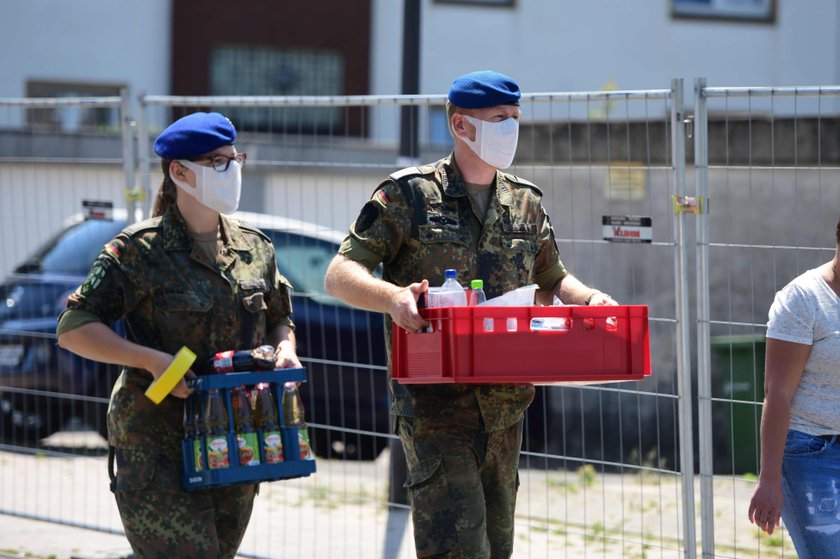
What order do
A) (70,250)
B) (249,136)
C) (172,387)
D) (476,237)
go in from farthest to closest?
(249,136), (70,250), (476,237), (172,387)

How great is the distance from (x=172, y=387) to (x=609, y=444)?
5.35 metres

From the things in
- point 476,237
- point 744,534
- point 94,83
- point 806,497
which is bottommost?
point 744,534

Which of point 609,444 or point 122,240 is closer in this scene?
point 122,240

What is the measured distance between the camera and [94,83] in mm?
21594

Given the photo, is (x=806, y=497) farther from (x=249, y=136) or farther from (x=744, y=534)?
(x=249, y=136)

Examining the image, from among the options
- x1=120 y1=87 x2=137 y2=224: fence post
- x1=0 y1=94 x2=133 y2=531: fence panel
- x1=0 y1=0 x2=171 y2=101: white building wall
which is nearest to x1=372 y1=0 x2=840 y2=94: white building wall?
x1=0 y1=0 x2=171 y2=101: white building wall

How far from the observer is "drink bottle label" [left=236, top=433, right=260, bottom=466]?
13.6 ft

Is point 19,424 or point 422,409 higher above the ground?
point 422,409

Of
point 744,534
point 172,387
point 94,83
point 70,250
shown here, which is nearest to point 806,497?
point 172,387

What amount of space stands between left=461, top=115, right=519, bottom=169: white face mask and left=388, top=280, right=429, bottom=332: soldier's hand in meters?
0.61

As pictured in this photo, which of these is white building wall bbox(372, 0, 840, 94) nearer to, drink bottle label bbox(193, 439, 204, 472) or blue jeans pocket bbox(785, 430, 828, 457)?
blue jeans pocket bbox(785, 430, 828, 457)

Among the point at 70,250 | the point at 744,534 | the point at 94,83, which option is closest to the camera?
the point at 744,534

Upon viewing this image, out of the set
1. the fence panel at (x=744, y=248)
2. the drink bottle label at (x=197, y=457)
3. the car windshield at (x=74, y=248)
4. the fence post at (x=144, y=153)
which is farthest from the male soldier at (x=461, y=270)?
the car windshield at (x=74, y=248)

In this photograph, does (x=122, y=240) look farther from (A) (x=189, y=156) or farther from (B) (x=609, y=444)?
(B) (x=609, y=444)
